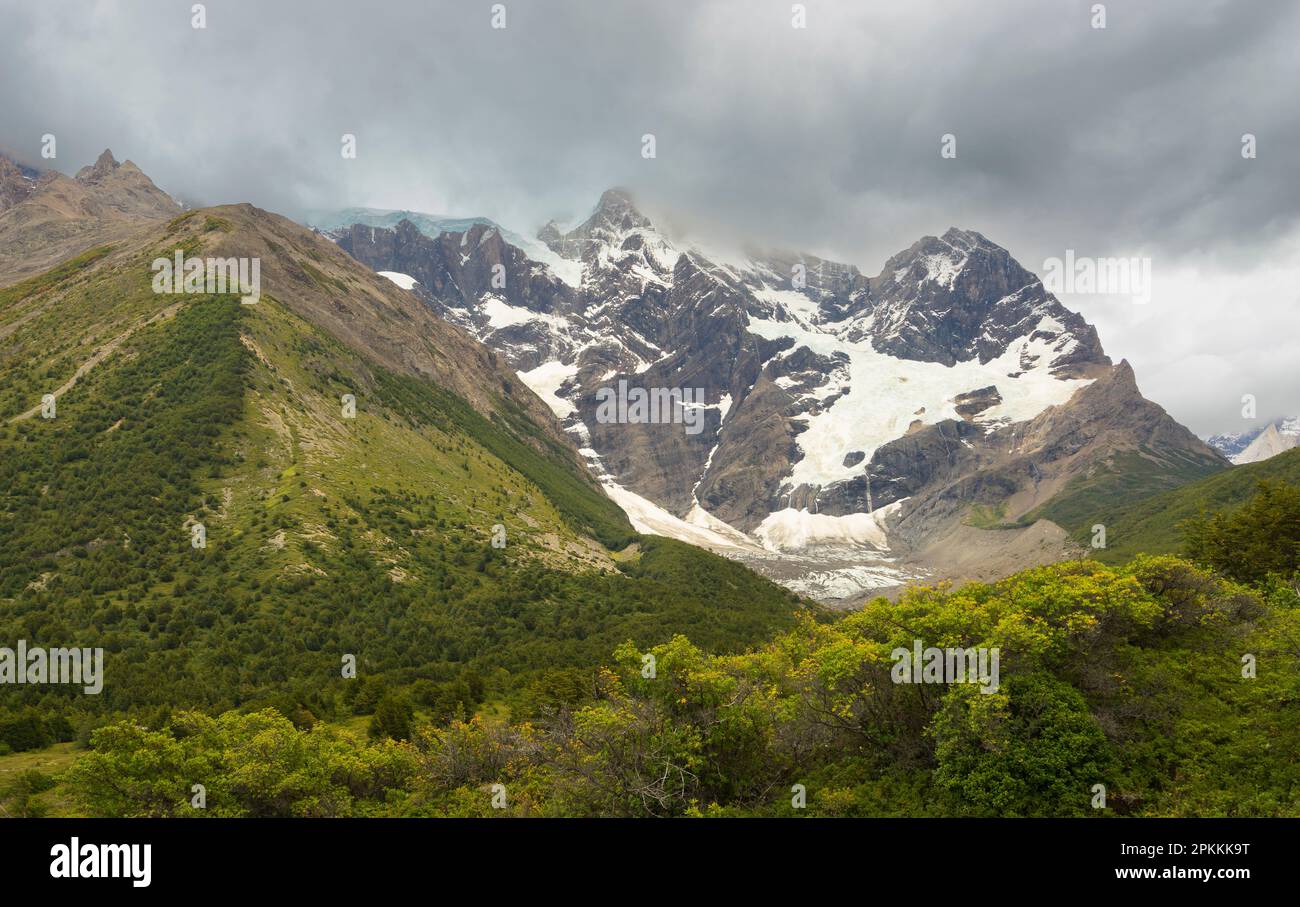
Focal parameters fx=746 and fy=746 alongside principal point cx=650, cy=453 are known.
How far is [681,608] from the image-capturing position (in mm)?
148125

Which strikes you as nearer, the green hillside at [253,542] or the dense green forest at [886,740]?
the dense green forest at [886,740]

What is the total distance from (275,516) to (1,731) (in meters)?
61.8

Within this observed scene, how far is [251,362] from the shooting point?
140m

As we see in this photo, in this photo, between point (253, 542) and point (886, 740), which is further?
point (253, 542)

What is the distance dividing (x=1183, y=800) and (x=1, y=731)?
67.1 metres

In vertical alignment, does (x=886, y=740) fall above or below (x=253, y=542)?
below

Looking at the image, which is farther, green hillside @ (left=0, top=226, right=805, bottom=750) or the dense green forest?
green hillside @ (left=0, top=226, right=805, bottom=750)
